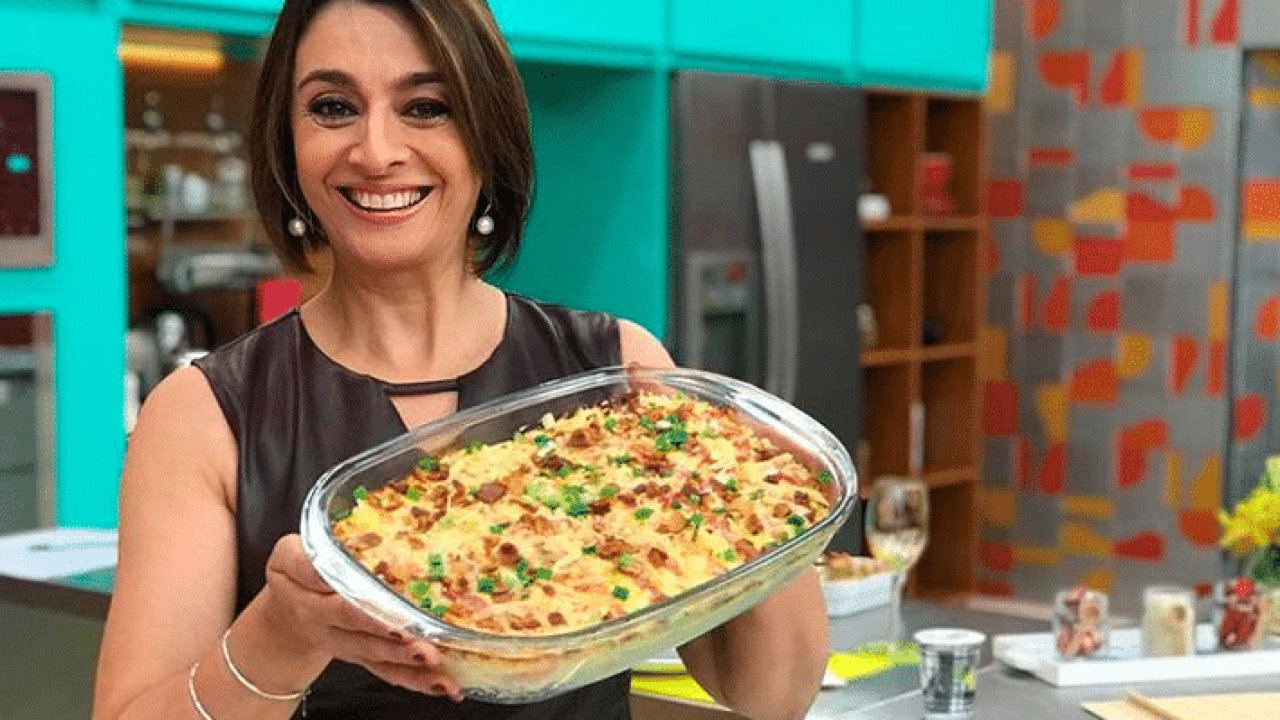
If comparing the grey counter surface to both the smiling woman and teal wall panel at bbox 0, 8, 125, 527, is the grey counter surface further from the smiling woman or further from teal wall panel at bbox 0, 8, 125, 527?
teal wall panel at bbox 0, 8, 125, 527

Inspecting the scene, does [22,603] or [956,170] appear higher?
[956,170]

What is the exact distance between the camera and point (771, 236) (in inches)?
167

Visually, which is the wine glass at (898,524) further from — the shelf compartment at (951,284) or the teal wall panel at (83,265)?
the shelf compartment at (951,284)

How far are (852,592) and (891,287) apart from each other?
3182 millimetres

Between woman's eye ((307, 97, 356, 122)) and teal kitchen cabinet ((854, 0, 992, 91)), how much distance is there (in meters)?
3.51

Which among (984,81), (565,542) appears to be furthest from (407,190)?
(984,81)

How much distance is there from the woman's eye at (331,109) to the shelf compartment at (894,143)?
4.02 m

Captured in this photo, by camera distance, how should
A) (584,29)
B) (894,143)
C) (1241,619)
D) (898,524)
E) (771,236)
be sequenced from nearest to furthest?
1. (1241,619)
2. (898,524)
3. (584,29)
4. (771,236)
5. (894,143)

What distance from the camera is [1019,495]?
6219mm

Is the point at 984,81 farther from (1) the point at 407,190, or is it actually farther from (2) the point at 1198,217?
(1) the point at 407,190

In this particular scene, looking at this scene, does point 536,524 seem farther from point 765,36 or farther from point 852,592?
point 765,36

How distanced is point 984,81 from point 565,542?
4.44 meters

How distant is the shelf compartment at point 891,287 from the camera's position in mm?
5395

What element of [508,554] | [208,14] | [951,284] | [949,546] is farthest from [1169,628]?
[949,546]
